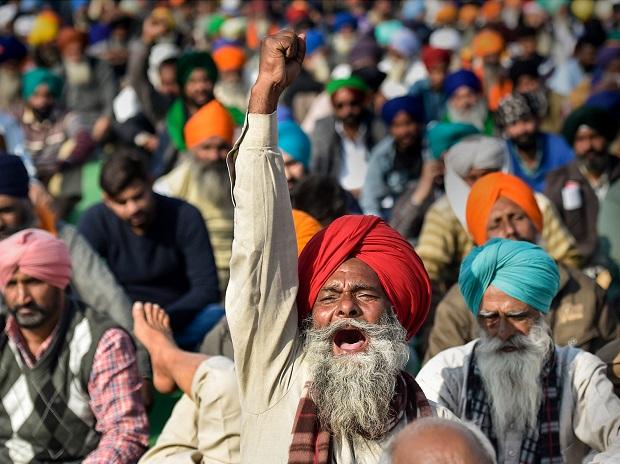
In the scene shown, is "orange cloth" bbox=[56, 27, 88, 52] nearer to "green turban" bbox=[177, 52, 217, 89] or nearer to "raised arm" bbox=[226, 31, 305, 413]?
"green turban" bbox=[177, 52, 217, 89]

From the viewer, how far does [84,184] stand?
11578 millimetres

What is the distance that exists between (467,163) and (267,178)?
4482mm

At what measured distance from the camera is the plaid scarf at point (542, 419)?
4.96 metres

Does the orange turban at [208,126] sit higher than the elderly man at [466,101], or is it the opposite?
the orange turban at [208,126]

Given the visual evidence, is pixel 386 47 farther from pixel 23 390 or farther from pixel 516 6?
pixel 23 390

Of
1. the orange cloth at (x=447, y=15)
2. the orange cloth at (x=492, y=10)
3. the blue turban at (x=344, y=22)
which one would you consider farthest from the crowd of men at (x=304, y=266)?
the orange cloth at (x=447, y=15)

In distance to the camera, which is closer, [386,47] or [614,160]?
[614,160]

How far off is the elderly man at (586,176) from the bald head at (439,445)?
5539mm

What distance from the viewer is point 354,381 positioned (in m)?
4.12

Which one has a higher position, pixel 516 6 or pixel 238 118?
pixel 238 118

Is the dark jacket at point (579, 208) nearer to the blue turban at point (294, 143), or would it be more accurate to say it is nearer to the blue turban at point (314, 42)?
the blue turban at point (294, 143)

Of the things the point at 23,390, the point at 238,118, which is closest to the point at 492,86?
the point at 238,118

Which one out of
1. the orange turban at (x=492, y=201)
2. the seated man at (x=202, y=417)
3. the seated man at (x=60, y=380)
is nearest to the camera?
the seated man at (x=202, y=417)

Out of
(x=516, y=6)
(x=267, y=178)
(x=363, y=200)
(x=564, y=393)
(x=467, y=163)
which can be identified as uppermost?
(x=267, y=178)
